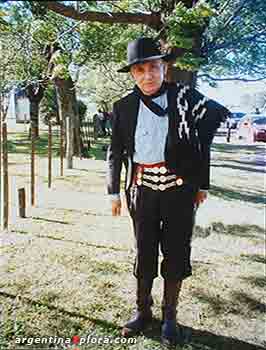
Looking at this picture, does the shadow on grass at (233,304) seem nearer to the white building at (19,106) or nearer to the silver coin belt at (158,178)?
the silver coin belt at (158,178)

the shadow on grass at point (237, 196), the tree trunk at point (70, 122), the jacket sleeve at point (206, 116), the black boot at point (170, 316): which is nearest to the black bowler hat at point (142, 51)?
the jacket sleeve at point (206, 116)

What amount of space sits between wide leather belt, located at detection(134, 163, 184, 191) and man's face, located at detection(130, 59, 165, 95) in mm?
290

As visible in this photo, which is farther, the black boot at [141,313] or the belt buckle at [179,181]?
the black boot at [141,313]

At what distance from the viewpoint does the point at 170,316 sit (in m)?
1.89

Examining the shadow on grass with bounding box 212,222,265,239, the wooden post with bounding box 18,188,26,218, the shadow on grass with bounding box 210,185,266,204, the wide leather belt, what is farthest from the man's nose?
the wooden post with bounding box 18,188,26,218

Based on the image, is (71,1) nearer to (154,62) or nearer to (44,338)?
(154,62)

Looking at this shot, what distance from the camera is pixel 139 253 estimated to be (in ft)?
6.02

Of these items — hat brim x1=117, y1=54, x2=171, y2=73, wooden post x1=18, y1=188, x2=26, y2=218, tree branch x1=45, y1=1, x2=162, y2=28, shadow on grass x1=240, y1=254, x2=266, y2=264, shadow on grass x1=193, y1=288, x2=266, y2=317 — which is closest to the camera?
tree branch x1=45, y1=1, x2=162, y2=28

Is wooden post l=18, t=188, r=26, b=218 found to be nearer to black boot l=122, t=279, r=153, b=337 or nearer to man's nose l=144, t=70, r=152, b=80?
black boot l=122, t=279, r=153, b=337

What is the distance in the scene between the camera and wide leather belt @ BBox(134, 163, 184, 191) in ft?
5.37

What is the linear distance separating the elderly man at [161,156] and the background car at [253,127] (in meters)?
0.43

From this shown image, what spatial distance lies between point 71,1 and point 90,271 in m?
1.62

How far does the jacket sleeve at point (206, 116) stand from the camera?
5.24 feet

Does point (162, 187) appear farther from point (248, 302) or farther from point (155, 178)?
point (248, 302)
